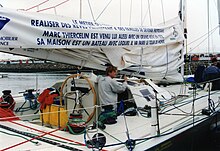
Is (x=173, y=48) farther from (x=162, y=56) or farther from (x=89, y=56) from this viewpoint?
(x=89, y=56)

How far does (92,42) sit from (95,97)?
976 millimetres

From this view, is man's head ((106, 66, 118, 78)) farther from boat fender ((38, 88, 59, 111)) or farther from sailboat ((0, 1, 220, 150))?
boat fender ((38, 88, 59, 111))

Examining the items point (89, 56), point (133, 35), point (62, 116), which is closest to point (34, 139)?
point (62, 116)

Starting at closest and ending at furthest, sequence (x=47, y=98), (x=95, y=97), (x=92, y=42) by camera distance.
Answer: (x=95, y=97) < (x=92, y=42) < (x=47, y=98)

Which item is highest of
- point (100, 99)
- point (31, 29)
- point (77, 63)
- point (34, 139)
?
point (31, 29)

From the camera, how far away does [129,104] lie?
5.73 m

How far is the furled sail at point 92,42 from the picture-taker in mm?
4426

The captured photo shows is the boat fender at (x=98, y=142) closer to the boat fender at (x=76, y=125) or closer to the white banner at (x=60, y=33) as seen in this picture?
the boat fender at (x=76, y=125)

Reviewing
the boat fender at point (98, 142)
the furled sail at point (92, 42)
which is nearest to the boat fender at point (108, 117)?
the boat fender at point (98, 142)

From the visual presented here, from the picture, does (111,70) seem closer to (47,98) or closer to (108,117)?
(108,117)

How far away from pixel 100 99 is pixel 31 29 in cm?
164

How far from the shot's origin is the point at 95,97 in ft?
16.8

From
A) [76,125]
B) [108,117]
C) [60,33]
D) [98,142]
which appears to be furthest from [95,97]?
[98,142]

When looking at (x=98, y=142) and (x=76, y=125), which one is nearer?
(x=98, y=142)
